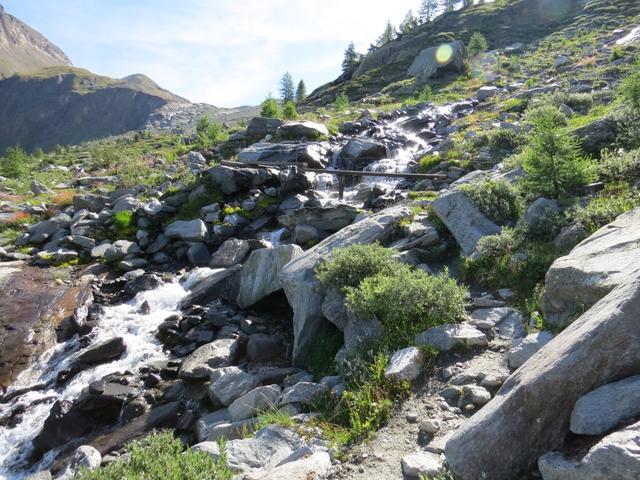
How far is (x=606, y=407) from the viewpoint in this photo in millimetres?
3533

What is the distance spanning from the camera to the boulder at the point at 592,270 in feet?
18.2

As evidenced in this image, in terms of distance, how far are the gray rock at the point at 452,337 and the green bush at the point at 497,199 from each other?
437cm

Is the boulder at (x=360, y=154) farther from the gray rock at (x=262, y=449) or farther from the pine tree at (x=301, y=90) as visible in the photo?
the pine tree at (x=301, y=90)

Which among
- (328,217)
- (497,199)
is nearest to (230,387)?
(497,199)

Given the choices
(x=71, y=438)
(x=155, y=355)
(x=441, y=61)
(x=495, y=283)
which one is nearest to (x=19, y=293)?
(x=155, y=355)

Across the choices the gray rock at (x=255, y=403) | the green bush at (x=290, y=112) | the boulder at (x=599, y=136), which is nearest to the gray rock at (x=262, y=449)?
the gray rock at (x=255, y=403)

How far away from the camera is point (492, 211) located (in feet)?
35.4

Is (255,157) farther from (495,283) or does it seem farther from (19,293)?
(495,283)

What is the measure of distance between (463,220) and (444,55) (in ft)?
188

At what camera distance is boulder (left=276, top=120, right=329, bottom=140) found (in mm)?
28391

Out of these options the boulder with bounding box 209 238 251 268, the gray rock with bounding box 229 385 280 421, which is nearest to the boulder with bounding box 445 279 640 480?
the gray rock with bounding box 229 385 280 421

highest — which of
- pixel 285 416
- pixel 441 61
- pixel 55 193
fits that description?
pixel 441 61

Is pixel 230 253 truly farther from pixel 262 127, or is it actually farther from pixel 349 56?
pixel 349 56

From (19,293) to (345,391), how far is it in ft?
45.3
